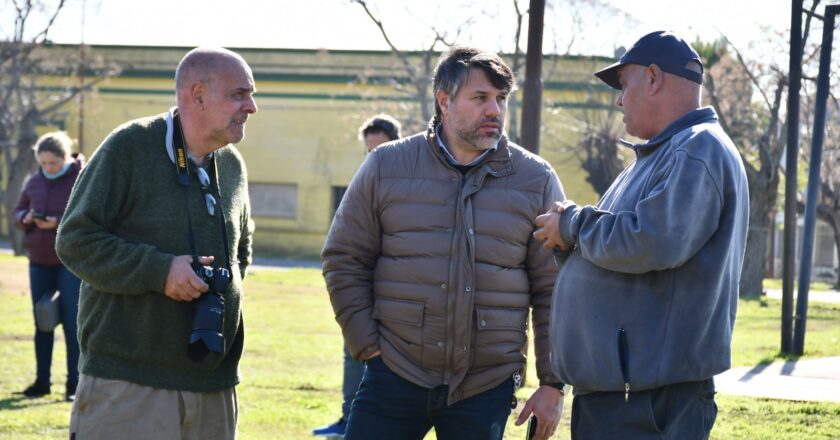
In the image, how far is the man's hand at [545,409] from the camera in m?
4.50

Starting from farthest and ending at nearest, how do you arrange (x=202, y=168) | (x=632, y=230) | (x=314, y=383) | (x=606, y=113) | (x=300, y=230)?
(x=300, y=230) < (x=606, y=113) < (x=314, y=383) < (x=202, y=168) < (x=632, y=230)

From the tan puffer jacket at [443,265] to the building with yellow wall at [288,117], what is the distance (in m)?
38.0

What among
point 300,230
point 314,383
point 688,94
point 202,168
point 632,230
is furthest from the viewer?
point 300,230

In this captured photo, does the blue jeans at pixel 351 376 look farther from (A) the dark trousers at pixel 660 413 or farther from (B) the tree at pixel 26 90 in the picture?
(B) the tree at pixel 26 90

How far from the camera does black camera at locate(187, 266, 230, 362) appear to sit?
420 centimetres

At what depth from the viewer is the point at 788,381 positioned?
1050 centimetres

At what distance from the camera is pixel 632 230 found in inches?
149

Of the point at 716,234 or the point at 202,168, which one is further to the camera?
the point at 202,168

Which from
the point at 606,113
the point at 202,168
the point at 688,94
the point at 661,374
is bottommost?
the point at 661,374

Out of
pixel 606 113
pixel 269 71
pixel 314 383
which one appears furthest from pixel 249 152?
pixel 314 383

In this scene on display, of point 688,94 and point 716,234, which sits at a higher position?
point 688,94

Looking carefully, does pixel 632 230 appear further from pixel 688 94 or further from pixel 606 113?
pixel 606 113

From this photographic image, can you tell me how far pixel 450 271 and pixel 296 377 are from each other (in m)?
6.79

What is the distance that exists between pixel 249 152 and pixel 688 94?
40.9 meters
